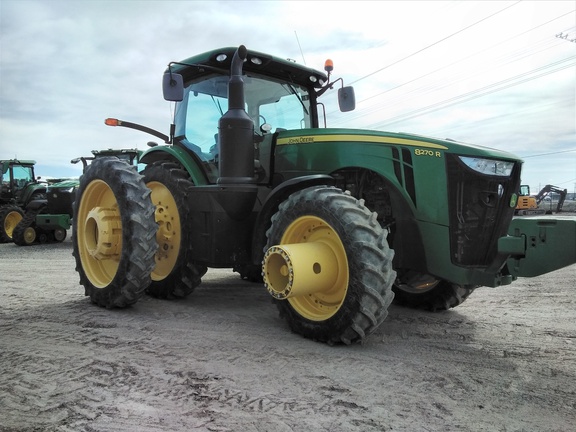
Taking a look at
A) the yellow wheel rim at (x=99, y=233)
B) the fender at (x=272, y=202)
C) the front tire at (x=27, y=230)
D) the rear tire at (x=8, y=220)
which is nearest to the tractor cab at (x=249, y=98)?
the fender at (x=272, y=202)

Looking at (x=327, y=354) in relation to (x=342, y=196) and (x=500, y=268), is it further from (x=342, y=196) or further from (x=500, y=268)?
(x=500, y=268)

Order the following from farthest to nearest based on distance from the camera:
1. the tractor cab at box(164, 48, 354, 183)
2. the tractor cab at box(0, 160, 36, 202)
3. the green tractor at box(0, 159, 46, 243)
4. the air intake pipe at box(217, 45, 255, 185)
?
the tractor cab at box(0, 160, 36, 202), the green tractor at box(0, 159, 46, 243), the tractor cab at box(164, 48, 354, 183), the air intake pipe at box(217, 45, 255, 185)

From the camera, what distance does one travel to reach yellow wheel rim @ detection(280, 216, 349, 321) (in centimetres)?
352

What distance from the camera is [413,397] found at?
265cm

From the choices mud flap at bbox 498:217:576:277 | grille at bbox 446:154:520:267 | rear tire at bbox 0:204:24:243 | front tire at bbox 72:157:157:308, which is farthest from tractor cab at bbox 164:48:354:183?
rear tire at bbox 0:204:24:243

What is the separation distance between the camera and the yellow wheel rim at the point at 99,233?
4.70 m

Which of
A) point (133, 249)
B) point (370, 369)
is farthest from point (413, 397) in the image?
point (133, 249)

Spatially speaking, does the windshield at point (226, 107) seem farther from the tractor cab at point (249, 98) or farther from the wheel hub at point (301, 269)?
the wheel hub at point (301, 269)

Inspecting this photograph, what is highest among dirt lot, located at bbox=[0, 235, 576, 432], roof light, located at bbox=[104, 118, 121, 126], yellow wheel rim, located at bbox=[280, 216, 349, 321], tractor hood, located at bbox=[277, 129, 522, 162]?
roof light, located at bbox=[104, 118, 121, 126]

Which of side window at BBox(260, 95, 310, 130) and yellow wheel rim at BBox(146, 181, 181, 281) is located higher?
side window at BBox(260, 95, 310, 130)

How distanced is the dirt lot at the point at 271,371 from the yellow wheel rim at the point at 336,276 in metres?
0.25

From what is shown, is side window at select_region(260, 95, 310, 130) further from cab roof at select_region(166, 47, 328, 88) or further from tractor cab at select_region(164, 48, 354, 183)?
cab roof at select_region(166, 47, 328, 88)

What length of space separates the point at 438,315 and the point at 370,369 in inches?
69.9

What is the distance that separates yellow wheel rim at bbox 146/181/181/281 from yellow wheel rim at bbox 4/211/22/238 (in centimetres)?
1187
